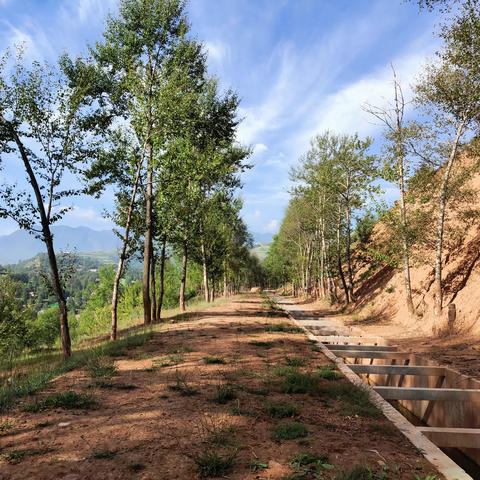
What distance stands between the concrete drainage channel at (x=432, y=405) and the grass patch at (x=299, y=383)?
1149mm

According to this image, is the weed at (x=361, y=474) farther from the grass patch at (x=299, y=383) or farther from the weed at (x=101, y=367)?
the weed at (x=101, y=367)

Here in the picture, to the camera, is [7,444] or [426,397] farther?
[426,397]

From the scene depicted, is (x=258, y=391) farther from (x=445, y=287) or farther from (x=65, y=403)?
(x=445, y=287)

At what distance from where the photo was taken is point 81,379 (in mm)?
9633

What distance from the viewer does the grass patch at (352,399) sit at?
731 centimetres

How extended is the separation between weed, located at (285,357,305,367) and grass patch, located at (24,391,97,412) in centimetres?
550

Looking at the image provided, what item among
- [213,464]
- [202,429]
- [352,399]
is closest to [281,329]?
[352,399]

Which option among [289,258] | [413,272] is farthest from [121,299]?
[413,272]

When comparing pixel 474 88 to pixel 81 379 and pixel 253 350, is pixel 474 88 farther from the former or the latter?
pixel 81 379

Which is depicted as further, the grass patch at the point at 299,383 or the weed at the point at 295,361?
the weed at the point at 295,361

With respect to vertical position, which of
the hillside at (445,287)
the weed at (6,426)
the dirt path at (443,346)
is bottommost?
the dirt path at (443,346)

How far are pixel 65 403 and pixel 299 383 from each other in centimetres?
482

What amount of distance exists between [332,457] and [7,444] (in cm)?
468

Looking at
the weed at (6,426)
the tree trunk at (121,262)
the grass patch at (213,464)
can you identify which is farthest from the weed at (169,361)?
the tree trunk at (121,262)
